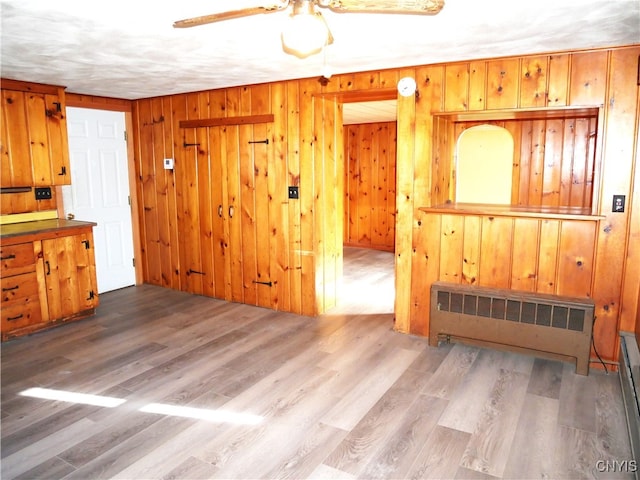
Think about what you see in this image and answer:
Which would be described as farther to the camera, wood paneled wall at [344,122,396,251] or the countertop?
wood paneled wall at [344,122,396,251]

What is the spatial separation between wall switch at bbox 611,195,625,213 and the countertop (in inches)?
169

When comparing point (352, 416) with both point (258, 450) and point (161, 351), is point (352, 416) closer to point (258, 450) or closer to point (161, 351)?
point (258, 450)

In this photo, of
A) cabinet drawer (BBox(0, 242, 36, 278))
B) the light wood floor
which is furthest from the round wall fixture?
cabinet drawer (BBox(0, 242, 36, 278))

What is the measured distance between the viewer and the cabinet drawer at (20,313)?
3.63 metres

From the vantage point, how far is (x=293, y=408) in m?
2.67

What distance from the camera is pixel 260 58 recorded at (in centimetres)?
322

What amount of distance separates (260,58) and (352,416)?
250cm

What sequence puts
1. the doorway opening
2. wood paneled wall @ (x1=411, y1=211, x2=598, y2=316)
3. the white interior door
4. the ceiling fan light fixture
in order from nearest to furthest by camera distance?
1. the ceiling fan light fixture
2. wood paneled wall @ (x1=411, y1=211, x2=598, y2=316)
3. the white interior door
4. the doorway opening

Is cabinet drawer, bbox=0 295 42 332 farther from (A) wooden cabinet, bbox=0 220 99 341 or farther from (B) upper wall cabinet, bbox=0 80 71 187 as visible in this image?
(B) upper wall cabinet, bbox=0 80 71 187

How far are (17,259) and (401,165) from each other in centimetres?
327

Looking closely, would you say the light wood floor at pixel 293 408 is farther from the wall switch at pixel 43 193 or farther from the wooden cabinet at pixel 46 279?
the wall switch at pixel 43 193

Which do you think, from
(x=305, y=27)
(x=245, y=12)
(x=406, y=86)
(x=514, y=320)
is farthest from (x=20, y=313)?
(x=514, y=320)

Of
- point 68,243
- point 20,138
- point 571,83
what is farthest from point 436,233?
point 20,138

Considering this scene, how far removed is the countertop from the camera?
12.0 feet
